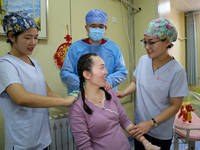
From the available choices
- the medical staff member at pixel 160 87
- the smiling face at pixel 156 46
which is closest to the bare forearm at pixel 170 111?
the medical staff member at pixel 160 87

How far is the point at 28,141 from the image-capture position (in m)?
1.01

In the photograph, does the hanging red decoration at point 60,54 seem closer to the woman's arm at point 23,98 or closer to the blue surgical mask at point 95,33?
the blue surgical mask at point 95,33

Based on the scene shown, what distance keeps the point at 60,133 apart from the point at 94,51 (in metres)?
1.05

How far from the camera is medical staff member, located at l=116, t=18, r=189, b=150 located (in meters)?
1.18

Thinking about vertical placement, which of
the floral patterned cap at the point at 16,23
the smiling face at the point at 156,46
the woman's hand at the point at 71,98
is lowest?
the woman's hand at the point at 71,98

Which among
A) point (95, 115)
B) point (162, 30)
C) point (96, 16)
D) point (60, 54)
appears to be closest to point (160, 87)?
point (162, 30)

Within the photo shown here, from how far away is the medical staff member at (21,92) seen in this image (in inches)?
35.3

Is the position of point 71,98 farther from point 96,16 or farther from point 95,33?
point 96,16

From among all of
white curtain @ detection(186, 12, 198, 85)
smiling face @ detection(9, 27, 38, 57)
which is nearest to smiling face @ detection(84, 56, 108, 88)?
smiling face @ detection(9, 27, 38, 57)

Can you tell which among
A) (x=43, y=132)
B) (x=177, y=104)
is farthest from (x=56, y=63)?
(x=177, y=104)

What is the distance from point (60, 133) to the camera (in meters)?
1.85

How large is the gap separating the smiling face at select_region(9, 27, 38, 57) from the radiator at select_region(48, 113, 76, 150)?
99cm

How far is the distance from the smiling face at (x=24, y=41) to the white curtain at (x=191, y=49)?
5.45 m

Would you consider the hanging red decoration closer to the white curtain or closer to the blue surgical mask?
the blue surgical mask
